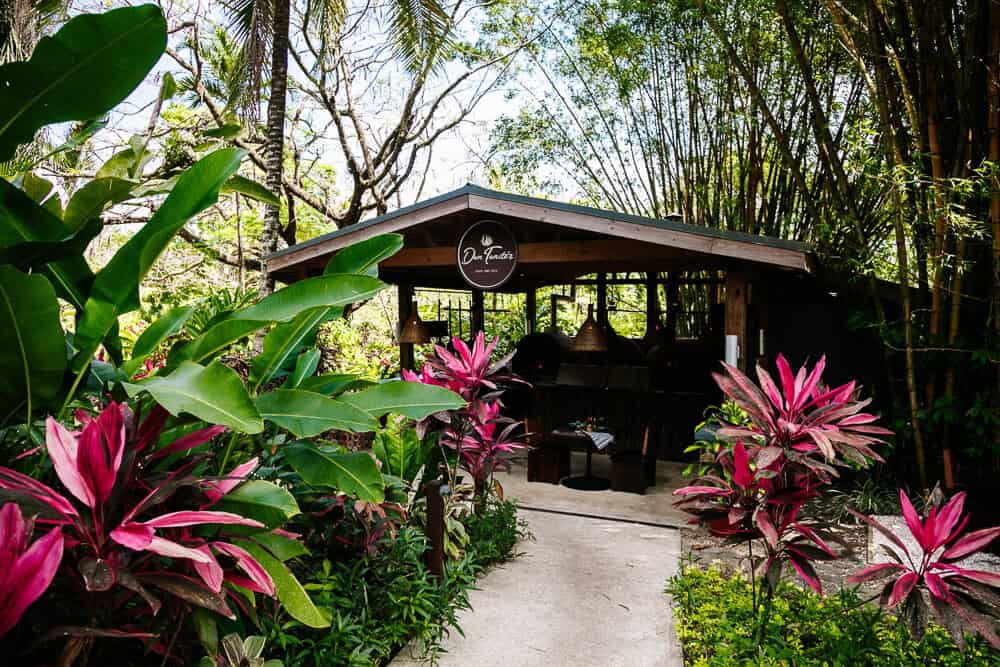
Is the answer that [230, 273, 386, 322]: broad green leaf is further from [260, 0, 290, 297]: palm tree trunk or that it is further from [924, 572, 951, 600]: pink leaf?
[260, 0, 290, 297]: palm tree trunk

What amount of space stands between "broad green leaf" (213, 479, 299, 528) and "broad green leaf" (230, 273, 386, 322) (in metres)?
0.42

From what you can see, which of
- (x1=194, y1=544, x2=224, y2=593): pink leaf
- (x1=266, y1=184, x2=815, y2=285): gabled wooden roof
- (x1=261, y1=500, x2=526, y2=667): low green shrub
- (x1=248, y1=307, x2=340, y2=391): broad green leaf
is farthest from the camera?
(x1=266, y1=184, x2=815, y2=285): gabled wooden roof

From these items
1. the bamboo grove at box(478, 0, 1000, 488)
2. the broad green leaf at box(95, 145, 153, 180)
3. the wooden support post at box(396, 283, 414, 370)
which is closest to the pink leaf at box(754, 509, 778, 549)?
the broad green leaf at box(95, 145, 153, 180)

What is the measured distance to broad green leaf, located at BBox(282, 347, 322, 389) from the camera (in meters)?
2.29

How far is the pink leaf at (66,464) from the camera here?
49.8 inches

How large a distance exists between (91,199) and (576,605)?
2.82 meters

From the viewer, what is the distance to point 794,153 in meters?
7.08

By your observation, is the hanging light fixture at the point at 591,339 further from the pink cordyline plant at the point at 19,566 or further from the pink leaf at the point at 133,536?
the pink cordyline plant at the point at 19,566

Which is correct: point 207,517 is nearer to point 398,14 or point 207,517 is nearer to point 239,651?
point 239,651

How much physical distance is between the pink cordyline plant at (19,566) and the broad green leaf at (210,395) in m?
0.29

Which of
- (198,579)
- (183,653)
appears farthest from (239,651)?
(198,579)

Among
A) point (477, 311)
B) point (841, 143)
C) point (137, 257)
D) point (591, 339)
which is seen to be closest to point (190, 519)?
point (137, 257)

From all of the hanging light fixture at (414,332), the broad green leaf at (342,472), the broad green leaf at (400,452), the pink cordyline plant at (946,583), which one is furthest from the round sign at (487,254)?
the pink cordyline plant at (946,583)

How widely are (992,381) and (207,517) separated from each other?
504 centimetres
